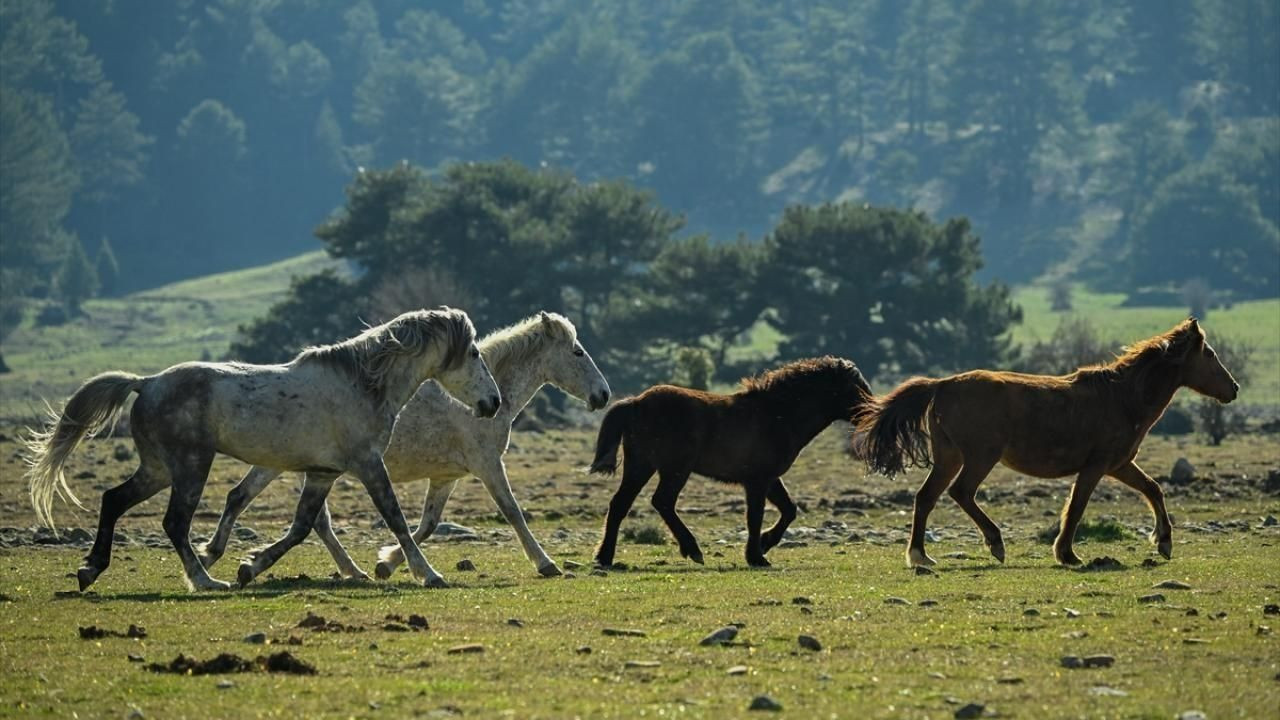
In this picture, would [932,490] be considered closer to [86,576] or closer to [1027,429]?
[1027,429]

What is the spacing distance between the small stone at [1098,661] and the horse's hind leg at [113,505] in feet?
25.1

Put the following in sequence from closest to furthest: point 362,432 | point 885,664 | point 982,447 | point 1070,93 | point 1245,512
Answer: point 885,664 < point 362,432 < point 982,447 < point 1245,512 < point 1070,93

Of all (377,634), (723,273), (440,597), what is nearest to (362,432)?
(440,597)

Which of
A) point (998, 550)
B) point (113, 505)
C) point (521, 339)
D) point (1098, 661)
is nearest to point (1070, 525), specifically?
point (998, 550)

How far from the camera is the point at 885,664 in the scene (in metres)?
12.7

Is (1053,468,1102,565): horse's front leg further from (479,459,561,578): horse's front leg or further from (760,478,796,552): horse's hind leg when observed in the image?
(479,459,561,578): horse's front leg

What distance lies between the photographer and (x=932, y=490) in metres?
19.3

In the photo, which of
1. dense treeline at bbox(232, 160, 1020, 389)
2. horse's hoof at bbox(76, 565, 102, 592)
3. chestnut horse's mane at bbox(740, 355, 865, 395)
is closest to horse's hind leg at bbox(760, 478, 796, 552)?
chestnut horse's mane at bbox(740, 355, 865, 395)

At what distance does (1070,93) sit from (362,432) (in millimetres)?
167895

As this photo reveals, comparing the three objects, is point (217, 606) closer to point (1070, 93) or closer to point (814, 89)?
point (1070, 93)

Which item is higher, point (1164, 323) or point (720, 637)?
point (1164, 323)

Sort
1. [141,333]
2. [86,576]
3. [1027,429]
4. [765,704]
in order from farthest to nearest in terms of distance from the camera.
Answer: [141,333]
[1027,429]
[86,576]
[765,704]

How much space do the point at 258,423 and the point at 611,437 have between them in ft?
13.4

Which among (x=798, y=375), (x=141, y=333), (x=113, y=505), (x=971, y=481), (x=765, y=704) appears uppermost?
(x=141, y=333)
